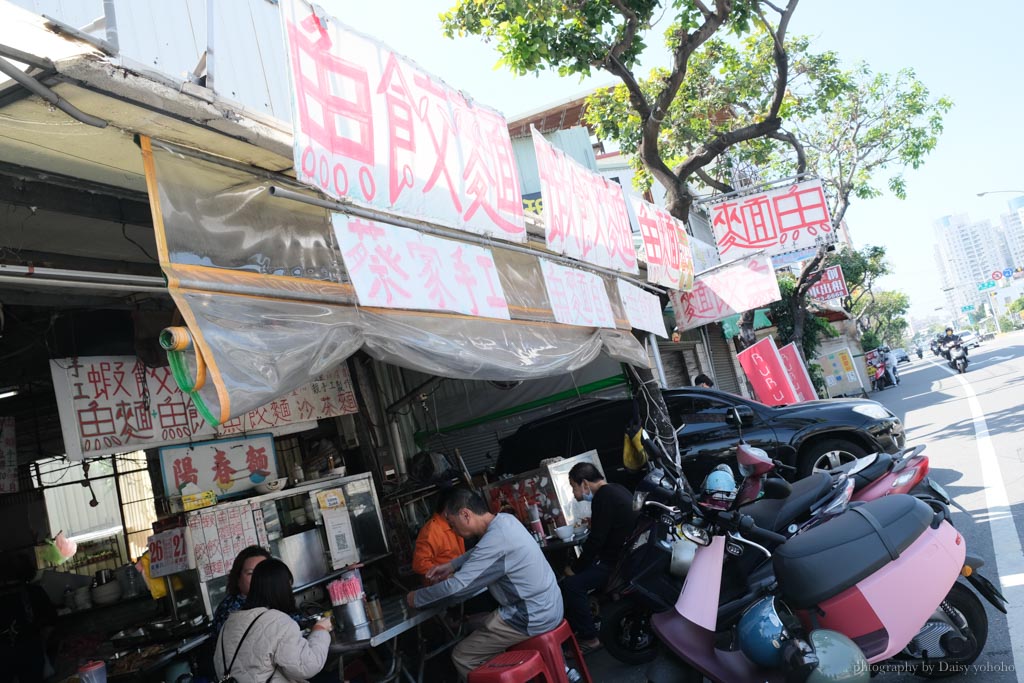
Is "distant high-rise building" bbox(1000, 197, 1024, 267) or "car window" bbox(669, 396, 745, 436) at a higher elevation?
"distant high-rise building" bbox(1000, 197, 1024, 267)

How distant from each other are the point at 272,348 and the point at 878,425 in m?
7.61

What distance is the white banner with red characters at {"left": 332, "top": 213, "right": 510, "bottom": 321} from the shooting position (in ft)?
12.3

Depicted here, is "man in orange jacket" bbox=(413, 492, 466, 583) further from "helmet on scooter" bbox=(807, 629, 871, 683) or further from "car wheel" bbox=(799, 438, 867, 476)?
"car wheel" bbox=(799, 438, 867, 476)

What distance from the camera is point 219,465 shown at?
6199 millimetres

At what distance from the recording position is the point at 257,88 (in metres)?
4.18

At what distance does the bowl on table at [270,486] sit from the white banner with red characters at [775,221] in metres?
7.10

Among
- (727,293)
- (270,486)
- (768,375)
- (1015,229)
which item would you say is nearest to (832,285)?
(768,375)

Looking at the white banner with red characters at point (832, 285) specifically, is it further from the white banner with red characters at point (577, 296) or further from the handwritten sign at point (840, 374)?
the white banner with red characters at point (577, 296)

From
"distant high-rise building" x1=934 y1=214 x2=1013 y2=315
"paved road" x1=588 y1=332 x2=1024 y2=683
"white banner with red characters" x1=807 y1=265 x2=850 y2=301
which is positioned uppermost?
"distant high-rise building" x1=934 y1=214 x2=1013 y2=315

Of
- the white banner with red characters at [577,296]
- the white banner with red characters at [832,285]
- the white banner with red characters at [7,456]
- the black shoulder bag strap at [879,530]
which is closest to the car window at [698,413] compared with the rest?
the white banner with red characters at [577,296]

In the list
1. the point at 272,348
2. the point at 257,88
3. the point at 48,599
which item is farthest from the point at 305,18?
the point at 48,599

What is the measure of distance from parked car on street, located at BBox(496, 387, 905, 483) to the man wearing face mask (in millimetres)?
3711

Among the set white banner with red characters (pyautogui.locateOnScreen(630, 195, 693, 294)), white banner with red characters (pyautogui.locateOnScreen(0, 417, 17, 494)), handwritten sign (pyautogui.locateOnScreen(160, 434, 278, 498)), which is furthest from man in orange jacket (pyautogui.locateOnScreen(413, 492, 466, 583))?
white banner with red characters (pyautogui.locateOnScreen(630, 195, 693, 294))

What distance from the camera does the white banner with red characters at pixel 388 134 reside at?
346cm
